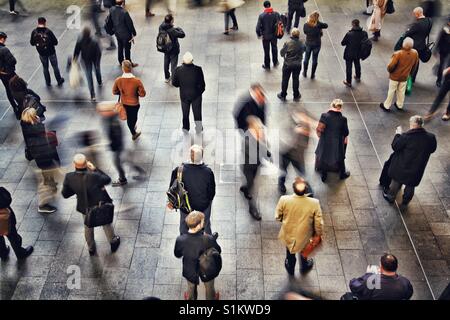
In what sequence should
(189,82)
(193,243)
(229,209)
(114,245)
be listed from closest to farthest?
(193,243) → (114,245) → (229,209) → (189,82)

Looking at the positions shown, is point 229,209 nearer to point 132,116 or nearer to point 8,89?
point 132,116

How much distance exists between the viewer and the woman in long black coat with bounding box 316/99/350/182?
7.29 metres

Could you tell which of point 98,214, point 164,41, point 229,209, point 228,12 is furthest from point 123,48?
point 98,214

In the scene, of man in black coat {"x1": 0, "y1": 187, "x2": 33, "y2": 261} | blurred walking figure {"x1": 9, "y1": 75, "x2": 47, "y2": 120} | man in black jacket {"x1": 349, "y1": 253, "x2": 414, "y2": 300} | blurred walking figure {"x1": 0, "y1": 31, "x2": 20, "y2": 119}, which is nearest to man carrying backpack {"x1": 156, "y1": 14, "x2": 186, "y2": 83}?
blurred walking figure {"x1": 0, "y1": 31, "x2": 20, "y2": 119}

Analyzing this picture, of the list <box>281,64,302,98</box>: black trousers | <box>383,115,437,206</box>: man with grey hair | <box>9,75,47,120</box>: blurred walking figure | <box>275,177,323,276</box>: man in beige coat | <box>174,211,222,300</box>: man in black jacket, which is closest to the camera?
<box>174,211,222,300</box>: man in black jacket

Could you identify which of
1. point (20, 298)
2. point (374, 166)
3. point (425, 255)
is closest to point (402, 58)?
point (374, 166)

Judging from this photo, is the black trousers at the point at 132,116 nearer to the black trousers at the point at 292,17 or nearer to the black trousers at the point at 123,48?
the black trousers at the point at 123,48

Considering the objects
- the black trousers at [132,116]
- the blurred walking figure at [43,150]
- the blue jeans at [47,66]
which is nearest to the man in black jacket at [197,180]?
the blurred walking figure at [43,150]

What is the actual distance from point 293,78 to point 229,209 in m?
3.76

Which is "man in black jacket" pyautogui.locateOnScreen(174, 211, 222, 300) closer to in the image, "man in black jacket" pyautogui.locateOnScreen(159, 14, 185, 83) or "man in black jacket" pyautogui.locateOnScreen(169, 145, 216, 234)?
"man in black jacket" pyautogui.locateOnScreen(169, 145, 216, 234)

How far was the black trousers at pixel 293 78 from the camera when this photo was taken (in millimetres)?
9867

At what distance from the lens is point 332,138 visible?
745 cm

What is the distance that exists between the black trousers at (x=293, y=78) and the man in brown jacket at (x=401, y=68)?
184 cm

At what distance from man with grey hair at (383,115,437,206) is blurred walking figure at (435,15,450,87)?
3884 mm
